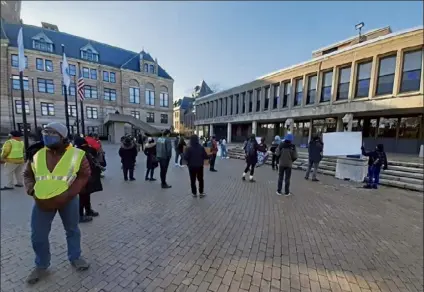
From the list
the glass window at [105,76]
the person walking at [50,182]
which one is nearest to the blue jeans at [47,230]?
the person walking at [50,182]

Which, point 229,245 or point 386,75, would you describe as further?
point 386,75

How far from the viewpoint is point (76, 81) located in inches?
1326

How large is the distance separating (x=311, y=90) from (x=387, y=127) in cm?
649

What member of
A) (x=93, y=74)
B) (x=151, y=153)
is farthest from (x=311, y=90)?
(x=93, y=74)

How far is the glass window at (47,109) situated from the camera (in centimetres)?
3414

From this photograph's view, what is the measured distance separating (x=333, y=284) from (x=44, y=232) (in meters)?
3.77

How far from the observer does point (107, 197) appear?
609cm

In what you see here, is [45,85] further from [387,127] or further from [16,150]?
[387,127]

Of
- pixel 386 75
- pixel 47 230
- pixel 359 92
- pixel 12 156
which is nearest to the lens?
pixel 47 230

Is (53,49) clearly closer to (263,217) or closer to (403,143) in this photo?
(263,217)

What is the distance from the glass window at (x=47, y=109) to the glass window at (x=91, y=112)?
5201 mm

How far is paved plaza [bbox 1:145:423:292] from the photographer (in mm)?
2705

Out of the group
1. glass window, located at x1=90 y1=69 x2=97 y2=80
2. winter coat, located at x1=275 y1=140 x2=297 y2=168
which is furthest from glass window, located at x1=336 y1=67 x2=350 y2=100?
glass window, located at x1=90 y1=69 x2=97 y2=80

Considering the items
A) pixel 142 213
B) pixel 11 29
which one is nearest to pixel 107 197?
pixel 142 213
